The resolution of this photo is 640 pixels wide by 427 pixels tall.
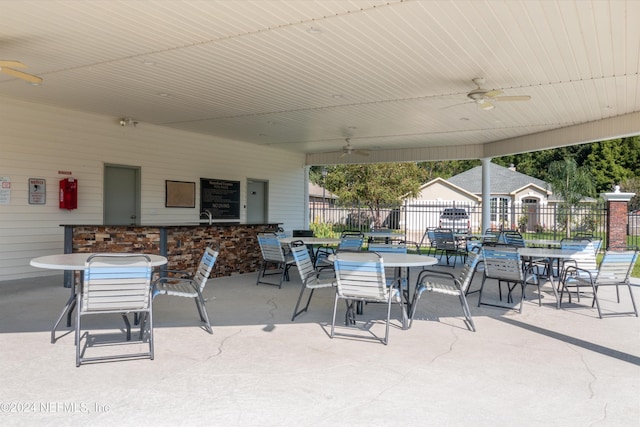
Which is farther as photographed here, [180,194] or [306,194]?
[306,194]

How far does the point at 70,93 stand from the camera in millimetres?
7180

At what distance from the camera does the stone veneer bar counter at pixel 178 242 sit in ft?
22.2

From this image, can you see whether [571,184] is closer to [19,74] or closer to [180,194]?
[180,194]

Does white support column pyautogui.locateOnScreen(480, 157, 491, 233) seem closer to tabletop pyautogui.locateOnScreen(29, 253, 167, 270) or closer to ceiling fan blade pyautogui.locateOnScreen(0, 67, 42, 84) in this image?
tabletop pyautogui.locateOnScreen(29, 253, 167, 270)

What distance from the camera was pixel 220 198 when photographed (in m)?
11.4

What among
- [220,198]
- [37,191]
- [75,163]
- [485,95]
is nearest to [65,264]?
[37,191]

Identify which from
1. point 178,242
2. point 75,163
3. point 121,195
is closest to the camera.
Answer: point 178,242

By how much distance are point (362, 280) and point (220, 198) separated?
24.9 feet

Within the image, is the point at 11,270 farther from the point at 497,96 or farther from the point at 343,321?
the point at 497,96

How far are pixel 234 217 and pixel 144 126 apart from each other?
320 cm

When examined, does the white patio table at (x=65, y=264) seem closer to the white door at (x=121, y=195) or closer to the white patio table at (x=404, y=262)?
the white patio table at (x=404, y=262)

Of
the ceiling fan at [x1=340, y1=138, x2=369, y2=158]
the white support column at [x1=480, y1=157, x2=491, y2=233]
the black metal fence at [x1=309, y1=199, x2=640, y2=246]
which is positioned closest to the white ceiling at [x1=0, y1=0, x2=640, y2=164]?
the ceiling fan at [x1=340, y1=138, x2=369, y2=158]

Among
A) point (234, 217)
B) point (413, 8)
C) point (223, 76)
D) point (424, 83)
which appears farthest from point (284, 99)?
point (234, 217)

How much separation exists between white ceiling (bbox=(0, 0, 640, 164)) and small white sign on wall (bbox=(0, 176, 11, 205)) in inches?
52.0
